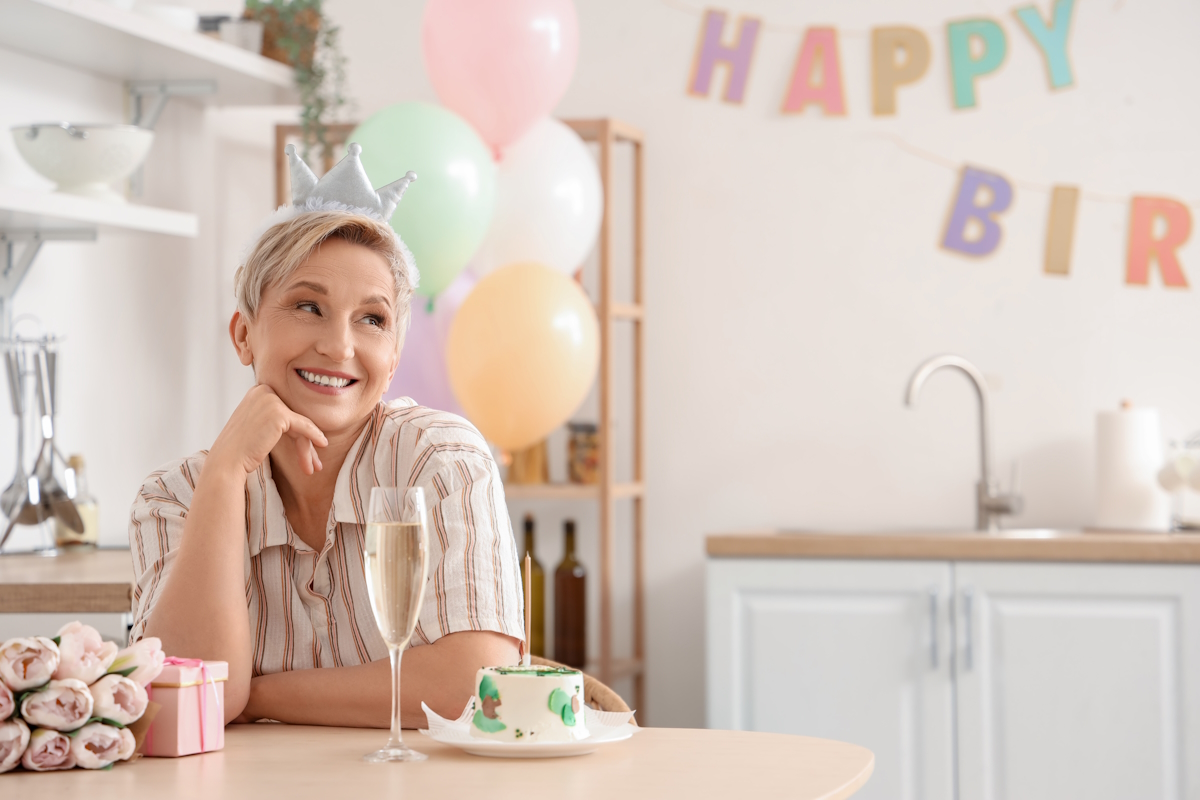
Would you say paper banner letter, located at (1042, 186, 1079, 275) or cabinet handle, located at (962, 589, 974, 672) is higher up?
paper banner letter, located at (1042, 186, 1079, 275)

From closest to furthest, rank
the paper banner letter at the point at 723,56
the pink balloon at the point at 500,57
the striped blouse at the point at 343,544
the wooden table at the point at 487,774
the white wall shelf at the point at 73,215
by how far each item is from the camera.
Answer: the wooden table at the point at 487,774 < the striped blouse at the point at 343,544 < the white wall shelf at the point at 73,215 < the pink balloon at the point at 500,57 < the paper banner letter at the point at 723,56

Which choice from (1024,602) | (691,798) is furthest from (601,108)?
(691,798)

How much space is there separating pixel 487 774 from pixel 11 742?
13.7 inches

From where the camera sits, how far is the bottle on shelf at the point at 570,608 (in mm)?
3066

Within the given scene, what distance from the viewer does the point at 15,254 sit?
8.13 ft

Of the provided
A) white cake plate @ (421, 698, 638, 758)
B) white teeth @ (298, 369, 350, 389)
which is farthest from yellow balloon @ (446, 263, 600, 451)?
white cake plate @ (421, 698, 638, 758)

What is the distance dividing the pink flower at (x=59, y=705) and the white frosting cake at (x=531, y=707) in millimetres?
299

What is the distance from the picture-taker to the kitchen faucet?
9.39 ft

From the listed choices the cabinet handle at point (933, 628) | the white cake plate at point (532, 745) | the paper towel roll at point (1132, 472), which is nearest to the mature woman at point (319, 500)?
the white cake plate at point (532, 745)

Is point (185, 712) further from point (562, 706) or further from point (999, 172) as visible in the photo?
point (999, 172)

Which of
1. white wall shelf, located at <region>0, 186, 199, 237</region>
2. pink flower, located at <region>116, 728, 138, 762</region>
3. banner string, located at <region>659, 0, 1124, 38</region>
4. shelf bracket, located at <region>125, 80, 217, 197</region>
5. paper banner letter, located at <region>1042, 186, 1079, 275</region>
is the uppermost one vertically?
banner string, located at <region>659, 0, 1124, 38</region>

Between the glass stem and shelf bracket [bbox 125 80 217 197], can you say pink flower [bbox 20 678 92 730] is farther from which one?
shelf bracket [bbox 125 80 217 197]

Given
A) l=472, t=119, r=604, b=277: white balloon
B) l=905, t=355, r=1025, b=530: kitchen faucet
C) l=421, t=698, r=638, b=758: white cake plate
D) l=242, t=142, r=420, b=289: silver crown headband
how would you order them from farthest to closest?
1. l=905, t=355, r=1025, b=530: kitchen faucet
2. l=472, t=119, r=604, b=277: white balloon
3. l=242, t=142, r=420, b=289: silver crown headband
4. l=421, t=698, r=638, b=758: white cake plate

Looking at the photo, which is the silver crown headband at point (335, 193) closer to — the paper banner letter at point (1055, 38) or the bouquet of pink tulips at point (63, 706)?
the bouquet of pink tulips at point (63, 706)
